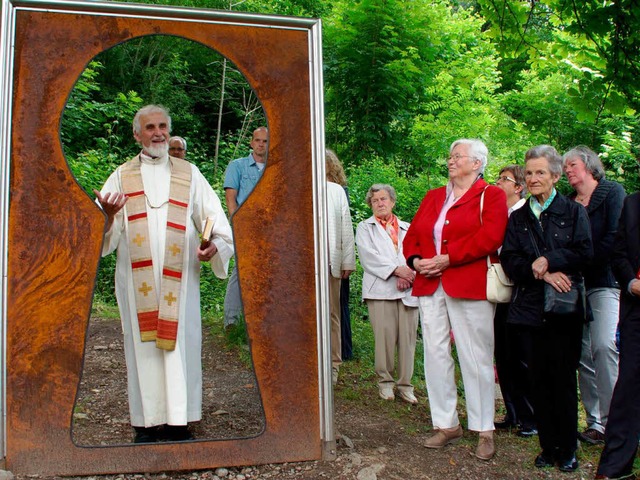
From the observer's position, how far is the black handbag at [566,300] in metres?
4.18

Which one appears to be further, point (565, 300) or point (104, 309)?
point (104, 309)

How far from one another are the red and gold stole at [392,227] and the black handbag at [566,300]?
7.07 feet

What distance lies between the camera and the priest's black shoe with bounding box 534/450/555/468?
447 cm

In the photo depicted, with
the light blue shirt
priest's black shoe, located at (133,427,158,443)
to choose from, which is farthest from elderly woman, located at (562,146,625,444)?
priest's black shoe, located at (133,427,158,443)

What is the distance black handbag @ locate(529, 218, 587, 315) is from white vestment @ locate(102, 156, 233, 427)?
6.33 ft

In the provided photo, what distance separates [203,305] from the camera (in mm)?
6824

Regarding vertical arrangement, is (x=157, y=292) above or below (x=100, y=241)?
below

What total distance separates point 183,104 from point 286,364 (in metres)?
4.38

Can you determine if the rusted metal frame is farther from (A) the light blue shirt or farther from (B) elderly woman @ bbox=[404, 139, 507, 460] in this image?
(A) the light blue shirt

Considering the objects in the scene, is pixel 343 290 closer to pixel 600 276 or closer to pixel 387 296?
pixel 387 296

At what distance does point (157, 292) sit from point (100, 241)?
602 mm

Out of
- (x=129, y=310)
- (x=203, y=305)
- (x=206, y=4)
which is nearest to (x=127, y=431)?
(x=129, y=310)

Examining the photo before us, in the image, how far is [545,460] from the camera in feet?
14.7

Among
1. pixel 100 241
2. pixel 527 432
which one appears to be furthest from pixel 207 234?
pixel 527 432
